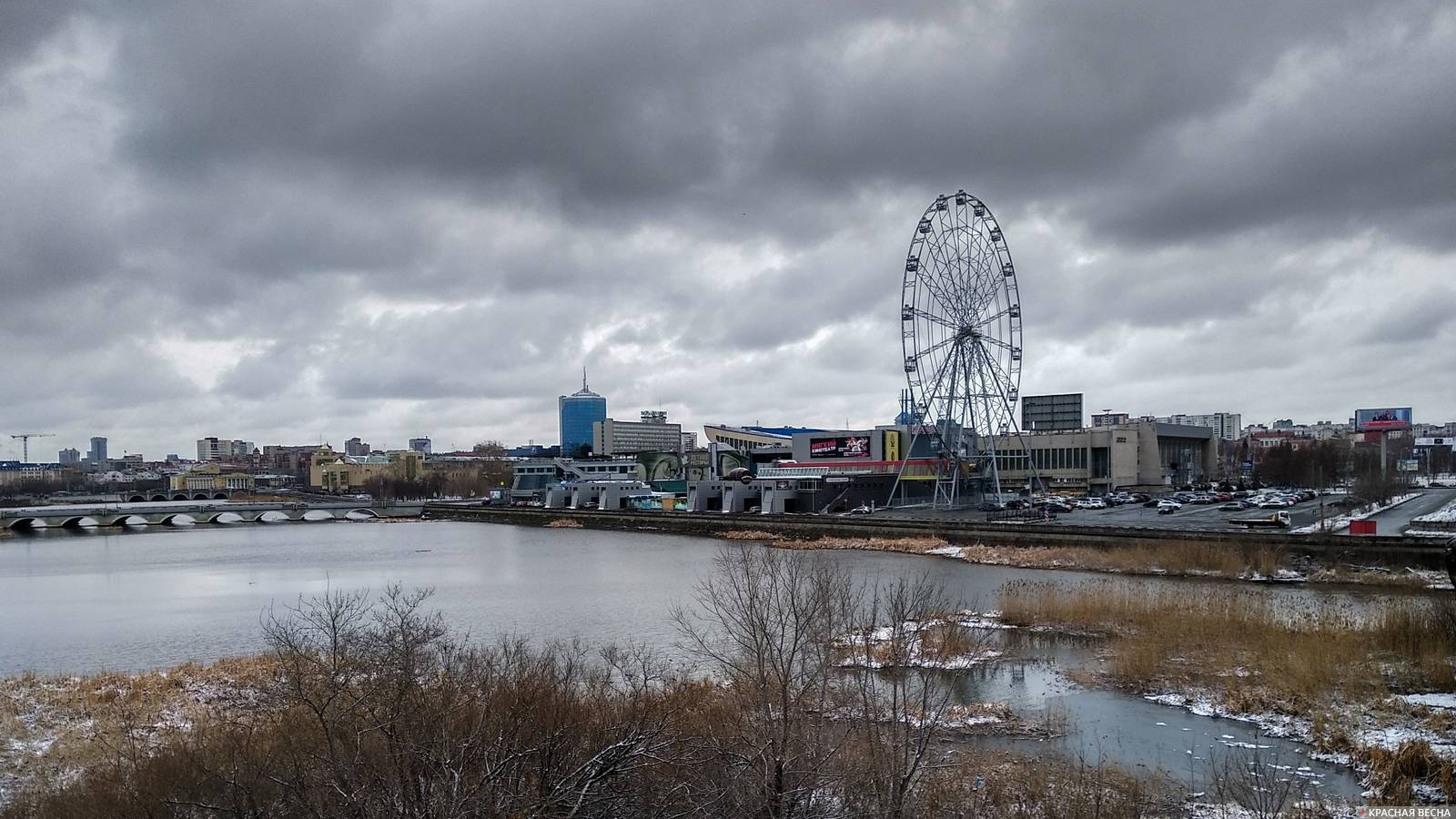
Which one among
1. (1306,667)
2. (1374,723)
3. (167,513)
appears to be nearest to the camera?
(1374,723)

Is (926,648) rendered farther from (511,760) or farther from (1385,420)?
(1385,420)

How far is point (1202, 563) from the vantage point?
112ft

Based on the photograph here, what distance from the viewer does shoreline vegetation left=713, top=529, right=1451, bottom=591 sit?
99.4ft

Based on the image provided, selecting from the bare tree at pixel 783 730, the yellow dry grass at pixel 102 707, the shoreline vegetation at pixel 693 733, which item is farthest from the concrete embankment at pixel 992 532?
the yellow dry grass at pixel 102 707

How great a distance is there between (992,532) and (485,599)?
25892 millimetres

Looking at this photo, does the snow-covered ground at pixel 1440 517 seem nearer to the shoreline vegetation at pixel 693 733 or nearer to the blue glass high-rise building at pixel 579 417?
the shoreline vegetation at pixel 693 733

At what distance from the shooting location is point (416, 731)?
32.5 ft

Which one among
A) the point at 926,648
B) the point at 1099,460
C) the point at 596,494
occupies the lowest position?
the point at 596,494

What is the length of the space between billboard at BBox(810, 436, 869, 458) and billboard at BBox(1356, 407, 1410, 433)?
49847 millimetres

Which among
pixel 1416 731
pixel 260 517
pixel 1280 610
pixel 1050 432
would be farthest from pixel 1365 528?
pixel 260 517

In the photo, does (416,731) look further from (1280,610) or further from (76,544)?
(76,544)

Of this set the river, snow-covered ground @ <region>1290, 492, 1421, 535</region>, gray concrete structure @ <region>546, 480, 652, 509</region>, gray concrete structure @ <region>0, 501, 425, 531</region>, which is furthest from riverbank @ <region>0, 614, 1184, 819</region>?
gray concrete structure @ <region>0, 501, 425, 531</region>

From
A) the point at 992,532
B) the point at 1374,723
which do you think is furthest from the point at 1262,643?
the point at 992,532

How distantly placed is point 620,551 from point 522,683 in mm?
42230
